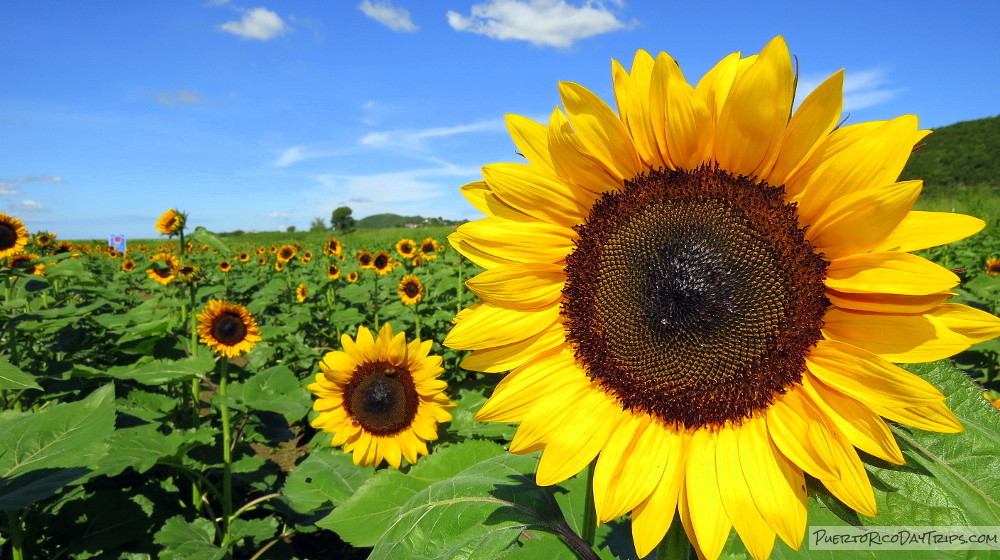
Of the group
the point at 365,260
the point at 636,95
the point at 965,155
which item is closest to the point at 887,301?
the point at 636,95

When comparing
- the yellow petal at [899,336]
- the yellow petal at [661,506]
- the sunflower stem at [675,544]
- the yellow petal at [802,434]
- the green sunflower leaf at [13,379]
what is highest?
the yellow petal at [899,336]

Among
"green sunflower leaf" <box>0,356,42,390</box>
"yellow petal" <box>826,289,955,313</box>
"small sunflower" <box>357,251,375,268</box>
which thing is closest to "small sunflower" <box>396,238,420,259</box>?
"small sunflower" <box>357,251,375,268</box>

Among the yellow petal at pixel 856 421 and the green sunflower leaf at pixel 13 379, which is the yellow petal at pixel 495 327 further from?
the green sunflower leaf at pixel 13 379

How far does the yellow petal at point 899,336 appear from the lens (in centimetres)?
99

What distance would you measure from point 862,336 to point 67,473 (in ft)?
8.70

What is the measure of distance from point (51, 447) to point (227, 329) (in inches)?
138

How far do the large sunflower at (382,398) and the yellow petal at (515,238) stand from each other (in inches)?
93.0

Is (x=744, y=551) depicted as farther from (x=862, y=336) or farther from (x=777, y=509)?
(x=862, y=336)

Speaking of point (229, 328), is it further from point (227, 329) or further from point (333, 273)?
point (333, 273)

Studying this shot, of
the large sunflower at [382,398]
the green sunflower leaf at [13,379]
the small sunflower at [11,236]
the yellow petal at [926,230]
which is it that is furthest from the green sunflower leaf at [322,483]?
the small sunflower at [11,236]

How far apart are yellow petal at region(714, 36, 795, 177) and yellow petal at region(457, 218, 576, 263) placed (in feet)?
1.43

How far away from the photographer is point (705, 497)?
117 centimetres

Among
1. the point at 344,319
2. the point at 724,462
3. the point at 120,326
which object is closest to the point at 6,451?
the point at 724,462

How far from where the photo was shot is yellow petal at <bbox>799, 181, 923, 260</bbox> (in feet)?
→ 3.19
